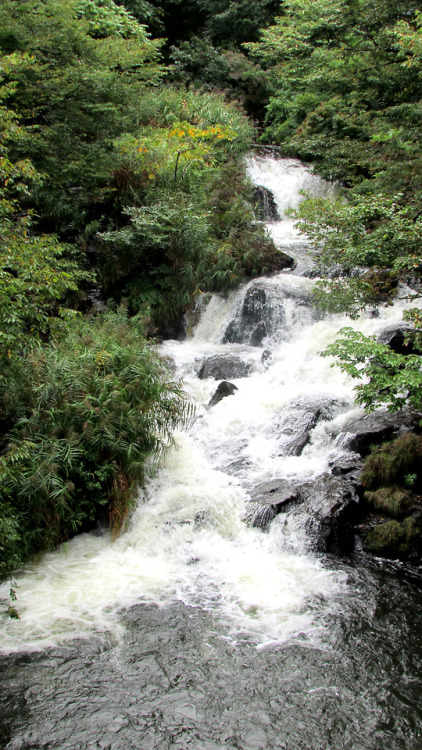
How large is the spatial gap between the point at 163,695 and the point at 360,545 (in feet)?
10.1

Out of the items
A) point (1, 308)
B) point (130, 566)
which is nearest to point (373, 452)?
point (130, 566)

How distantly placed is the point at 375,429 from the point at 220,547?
9.22ft

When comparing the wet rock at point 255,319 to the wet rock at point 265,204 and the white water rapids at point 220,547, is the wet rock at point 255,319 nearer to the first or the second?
the white water rapids at point 220,547

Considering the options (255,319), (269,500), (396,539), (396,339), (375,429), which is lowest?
(396,539)

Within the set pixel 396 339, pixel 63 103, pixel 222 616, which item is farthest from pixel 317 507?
pixel 63 103

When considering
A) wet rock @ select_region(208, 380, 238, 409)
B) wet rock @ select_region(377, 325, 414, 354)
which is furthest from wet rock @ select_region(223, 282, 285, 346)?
wet rock @ select_region(377, 325, 414, 354)

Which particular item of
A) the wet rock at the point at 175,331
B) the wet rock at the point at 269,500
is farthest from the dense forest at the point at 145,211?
the wet rock at the point at 269,500

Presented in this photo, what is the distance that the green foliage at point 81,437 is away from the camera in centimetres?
602

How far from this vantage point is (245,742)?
3791 millimetres

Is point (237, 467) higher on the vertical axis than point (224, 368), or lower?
lower

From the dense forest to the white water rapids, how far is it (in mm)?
399

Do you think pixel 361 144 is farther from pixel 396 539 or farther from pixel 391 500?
pixel 396 539

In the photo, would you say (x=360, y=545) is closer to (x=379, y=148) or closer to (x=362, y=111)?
(x=379, y=148)

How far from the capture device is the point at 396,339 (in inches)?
349
